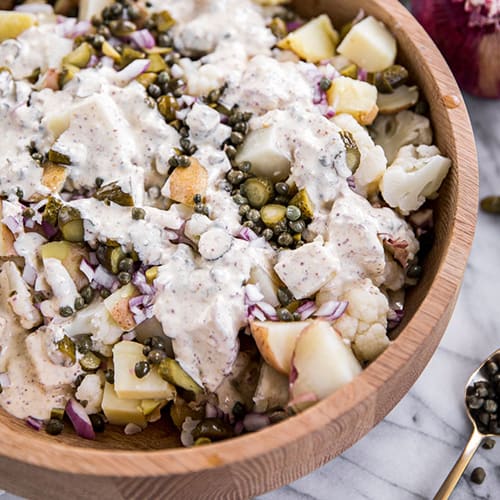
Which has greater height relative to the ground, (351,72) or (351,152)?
(351,72)

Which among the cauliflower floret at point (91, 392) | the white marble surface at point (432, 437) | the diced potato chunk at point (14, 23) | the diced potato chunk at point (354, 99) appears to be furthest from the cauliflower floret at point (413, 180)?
the diced potato chunk at point (14, 23)

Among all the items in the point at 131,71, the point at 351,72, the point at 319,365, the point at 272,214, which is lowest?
the point at 319,365

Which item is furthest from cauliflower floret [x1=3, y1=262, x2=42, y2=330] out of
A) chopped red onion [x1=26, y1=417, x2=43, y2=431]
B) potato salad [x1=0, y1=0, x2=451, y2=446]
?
chopped red onion [x1=26, y1=417, x2=43, y2=431]

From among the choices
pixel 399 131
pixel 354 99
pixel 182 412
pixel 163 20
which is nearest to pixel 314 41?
pixel 354 99

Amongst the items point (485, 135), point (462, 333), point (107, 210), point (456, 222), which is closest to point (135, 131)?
point (107, 210)

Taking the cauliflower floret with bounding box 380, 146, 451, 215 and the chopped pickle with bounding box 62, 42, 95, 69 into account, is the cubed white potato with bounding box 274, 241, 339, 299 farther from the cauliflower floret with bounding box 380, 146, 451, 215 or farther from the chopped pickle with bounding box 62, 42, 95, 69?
the chopped pickle with bounding box 62, 42, 95, 69

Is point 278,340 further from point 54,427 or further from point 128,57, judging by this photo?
point 128,57
